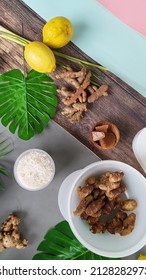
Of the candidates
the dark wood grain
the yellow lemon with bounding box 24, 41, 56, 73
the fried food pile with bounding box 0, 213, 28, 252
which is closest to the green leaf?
the fried food pile with bounding box 0, 213, 28, 252

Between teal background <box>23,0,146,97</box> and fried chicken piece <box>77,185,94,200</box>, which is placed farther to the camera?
teal background <box>23,0,146,97</box>

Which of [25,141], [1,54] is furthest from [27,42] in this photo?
[25,141]

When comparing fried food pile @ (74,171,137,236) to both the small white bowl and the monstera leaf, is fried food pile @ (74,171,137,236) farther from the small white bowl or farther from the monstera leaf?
the monstera leaf

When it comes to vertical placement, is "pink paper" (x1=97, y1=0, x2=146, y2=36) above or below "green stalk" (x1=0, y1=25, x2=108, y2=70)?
above

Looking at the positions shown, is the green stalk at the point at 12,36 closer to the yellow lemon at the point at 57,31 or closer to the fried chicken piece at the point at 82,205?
the yellow lemon at the point at 57,31

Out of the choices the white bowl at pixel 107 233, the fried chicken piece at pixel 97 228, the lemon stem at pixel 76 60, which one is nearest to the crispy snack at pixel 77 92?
the lemon stem at pixel 76 60

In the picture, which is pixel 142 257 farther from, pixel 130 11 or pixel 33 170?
pixel 130 11
